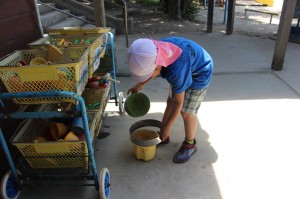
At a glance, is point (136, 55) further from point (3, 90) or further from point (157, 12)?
point (157, 12)

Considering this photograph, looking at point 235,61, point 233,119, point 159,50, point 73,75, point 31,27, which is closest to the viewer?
point 73,75

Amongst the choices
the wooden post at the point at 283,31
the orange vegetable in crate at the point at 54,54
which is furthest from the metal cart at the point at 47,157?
the wooden post at the point at 283,31

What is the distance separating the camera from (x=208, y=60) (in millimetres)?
2293

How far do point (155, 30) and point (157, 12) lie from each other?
3.33 metres

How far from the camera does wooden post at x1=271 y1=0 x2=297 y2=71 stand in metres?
4.27

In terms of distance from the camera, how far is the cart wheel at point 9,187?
6.49 feet

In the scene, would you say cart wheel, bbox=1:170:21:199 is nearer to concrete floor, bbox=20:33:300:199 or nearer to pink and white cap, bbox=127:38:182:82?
concrete floor, bbox=20:33:300:199

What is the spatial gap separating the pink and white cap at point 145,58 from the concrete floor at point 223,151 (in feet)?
3.08

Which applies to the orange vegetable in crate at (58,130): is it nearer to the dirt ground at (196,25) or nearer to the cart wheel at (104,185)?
the cart wheel at (104,185)

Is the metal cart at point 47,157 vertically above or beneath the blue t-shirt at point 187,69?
beneath

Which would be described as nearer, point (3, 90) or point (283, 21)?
point (3, 90)

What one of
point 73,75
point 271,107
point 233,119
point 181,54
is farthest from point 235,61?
point 73,75

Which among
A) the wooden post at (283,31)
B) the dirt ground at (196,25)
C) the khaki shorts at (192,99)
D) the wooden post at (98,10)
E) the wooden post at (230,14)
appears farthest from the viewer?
the dirt ground at (196,25)

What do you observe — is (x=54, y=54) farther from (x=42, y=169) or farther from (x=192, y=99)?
(x=192, y=99)
